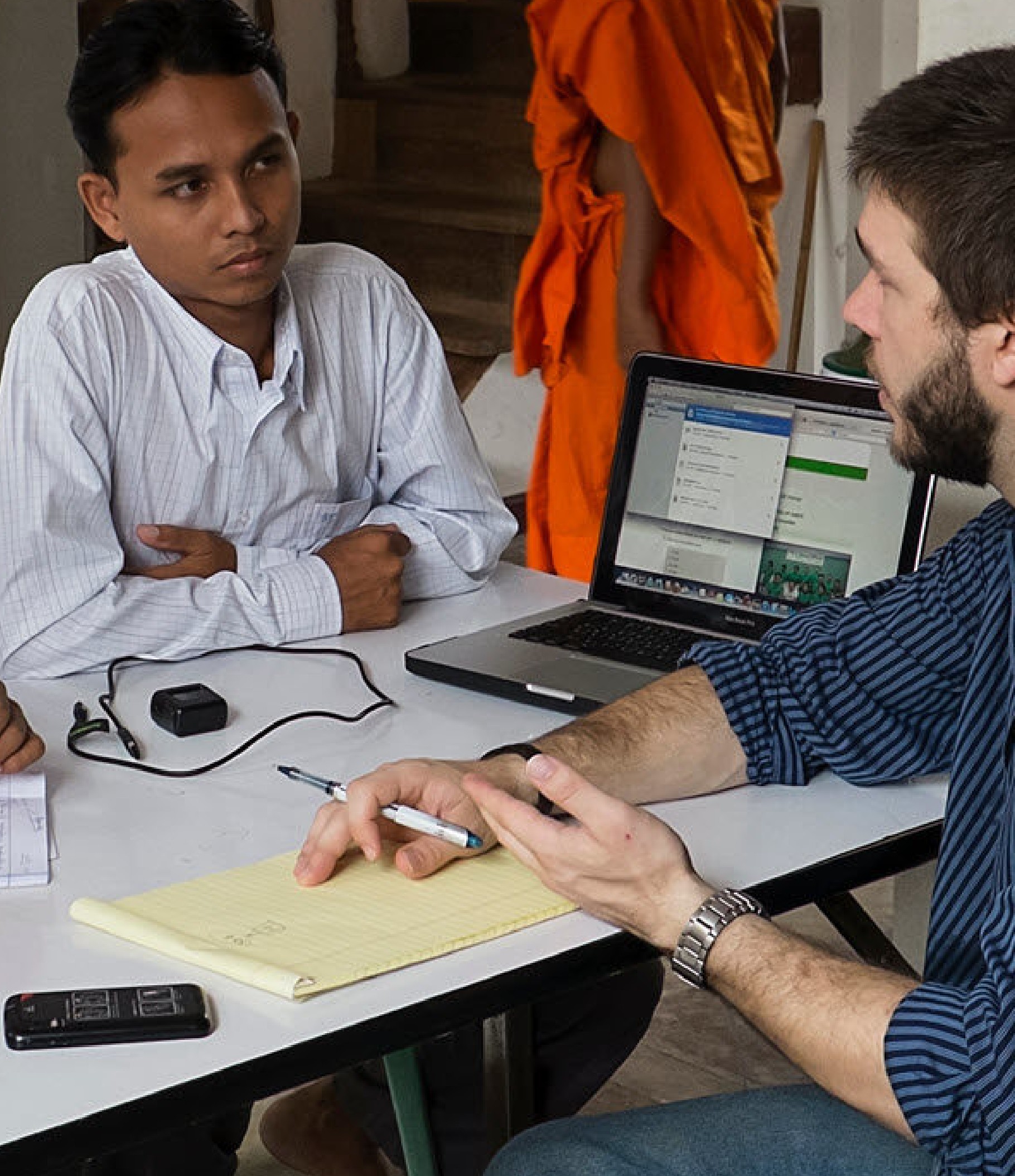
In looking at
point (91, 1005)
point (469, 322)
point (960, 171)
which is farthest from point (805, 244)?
point (91, 1005)

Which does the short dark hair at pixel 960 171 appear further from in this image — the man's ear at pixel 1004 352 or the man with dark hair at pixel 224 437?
the man with dark hair at pixel 224 437

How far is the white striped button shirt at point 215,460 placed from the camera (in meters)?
1.88

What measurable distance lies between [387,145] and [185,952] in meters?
4.38

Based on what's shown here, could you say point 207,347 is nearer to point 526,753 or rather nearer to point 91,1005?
point 526,753

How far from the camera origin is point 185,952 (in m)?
1.25

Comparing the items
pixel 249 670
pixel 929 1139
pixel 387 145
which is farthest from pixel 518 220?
pixel 929 1139

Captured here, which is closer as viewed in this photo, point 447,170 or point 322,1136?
point 322,1136

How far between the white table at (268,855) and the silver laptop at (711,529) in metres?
0.10

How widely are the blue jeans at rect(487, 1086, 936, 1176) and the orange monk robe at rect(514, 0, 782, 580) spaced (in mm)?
1872

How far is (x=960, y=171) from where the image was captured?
4.22ft

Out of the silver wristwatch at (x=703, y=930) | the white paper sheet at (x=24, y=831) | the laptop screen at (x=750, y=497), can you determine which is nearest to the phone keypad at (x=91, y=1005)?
the white paper sheet at (x=24, y=831)

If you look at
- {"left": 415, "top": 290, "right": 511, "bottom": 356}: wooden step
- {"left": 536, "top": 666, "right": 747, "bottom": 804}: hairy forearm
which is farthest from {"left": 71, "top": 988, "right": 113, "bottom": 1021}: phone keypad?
{"left": 415, "top": 290, "right": 511, "bottom": 356}: wooden step

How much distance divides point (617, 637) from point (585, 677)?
12cm

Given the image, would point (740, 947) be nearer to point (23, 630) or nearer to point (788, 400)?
point (788, 400)
